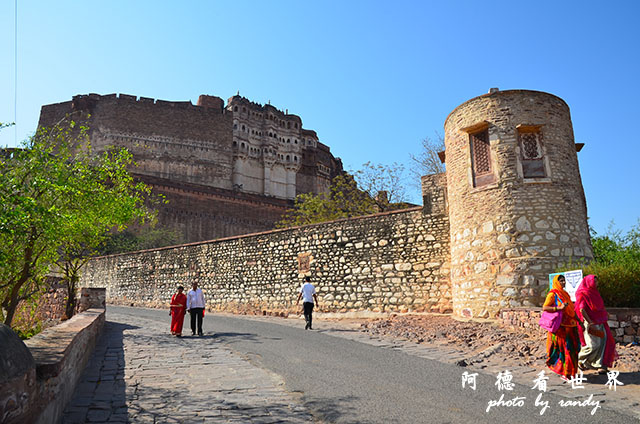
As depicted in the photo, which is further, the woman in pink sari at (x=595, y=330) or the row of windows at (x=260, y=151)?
the row of windows at (x=260, y=151)

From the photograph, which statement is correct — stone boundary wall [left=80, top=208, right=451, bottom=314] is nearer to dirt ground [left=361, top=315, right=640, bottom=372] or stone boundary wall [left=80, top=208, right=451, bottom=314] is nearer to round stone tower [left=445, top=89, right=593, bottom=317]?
→ dirt ground [left=361, top=315, right=640, bottom=372]

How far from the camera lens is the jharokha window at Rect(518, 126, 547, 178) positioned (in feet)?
32.7

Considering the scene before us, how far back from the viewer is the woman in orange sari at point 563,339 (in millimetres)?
5426

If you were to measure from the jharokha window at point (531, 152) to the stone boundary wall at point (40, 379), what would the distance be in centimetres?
952

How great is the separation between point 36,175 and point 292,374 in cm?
641

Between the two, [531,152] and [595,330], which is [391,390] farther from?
[531,152]

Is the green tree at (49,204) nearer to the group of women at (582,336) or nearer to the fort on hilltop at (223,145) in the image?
the group of women at (582,336)

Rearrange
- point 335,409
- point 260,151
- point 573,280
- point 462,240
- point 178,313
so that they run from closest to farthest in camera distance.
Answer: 1. point 335,409
2. point 573,280
3. point 178,313
4. point 462,240
5. point 260,151

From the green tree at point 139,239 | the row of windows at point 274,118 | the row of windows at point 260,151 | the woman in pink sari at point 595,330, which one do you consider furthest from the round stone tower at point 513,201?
the row of windows at point 274,118

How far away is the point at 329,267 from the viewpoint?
1395 cm

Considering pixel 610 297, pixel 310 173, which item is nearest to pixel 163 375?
pixel 610 297

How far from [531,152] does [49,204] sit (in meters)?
11.0

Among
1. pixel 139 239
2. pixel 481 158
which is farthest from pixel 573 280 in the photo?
pixel 139 239

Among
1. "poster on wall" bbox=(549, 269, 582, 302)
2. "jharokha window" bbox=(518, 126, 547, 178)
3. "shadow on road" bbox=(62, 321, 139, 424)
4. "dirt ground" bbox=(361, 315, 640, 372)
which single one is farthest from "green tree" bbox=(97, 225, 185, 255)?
"poster on wall" bbox=(549, 269, 582, 302)
